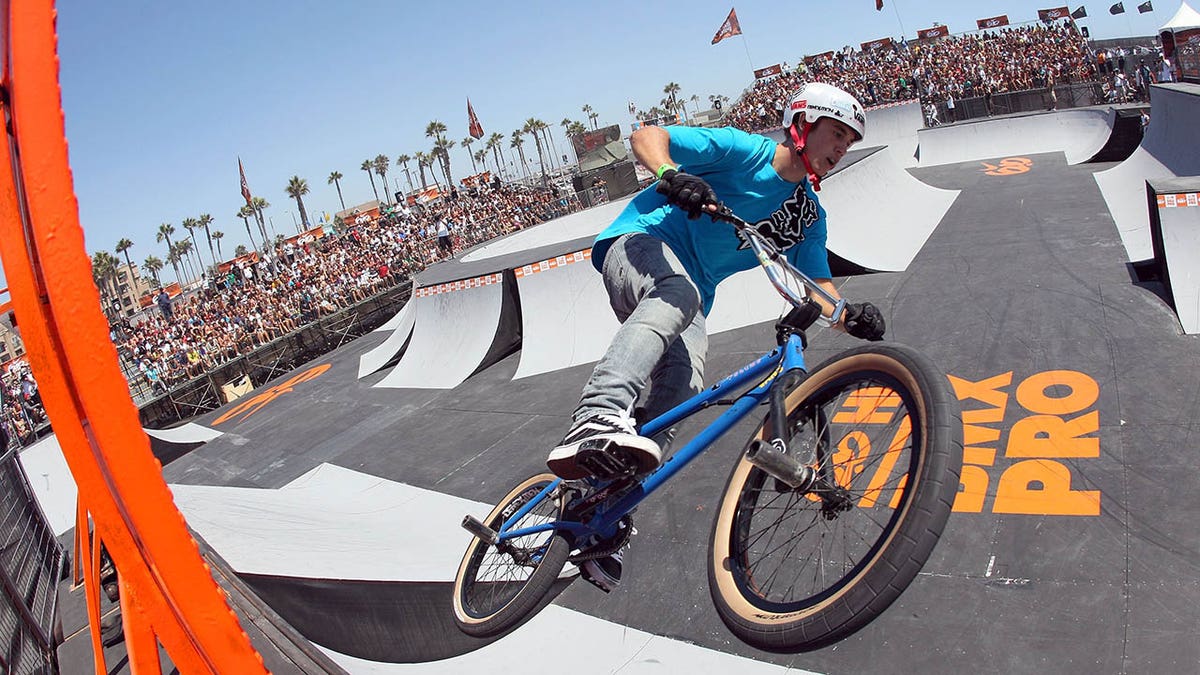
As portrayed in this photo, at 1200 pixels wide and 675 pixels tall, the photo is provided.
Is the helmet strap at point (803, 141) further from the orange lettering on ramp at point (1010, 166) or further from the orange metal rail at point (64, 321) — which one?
the orange lettering on ramp at point (1010, 166)

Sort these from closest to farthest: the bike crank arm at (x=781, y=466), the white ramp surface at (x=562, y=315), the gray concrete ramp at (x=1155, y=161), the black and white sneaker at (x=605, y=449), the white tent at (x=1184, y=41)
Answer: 1. the bike crank arm at (x=781, y=466)
2. the black and white sneaker at (x=605, y=449)
3. the gray concrete ramp at (x=1155, y=161)
4. the white ramp surface at (x=562, y=315)
5. the white tent at (x=1184, y=41)

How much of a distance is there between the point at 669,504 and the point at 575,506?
3.22m

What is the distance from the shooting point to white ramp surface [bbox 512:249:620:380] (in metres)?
12.3

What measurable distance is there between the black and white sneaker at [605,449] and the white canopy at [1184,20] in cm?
2685

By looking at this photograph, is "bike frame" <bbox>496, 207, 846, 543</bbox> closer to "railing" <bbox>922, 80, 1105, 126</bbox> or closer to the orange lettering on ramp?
the orange lettering on ramp

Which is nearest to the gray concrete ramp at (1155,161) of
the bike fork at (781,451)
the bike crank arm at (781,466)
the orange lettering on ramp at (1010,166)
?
the orange lettering on ramp at (1010,166)

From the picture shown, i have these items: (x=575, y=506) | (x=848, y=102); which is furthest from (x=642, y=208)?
(x=575, y=506)

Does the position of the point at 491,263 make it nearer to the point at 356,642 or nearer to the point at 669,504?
the point at 669,504

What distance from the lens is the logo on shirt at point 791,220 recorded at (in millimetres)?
3859

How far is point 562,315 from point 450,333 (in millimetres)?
3221

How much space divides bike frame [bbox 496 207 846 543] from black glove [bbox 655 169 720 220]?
0.32 feet

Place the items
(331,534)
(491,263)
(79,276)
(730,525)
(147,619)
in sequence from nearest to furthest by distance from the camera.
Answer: (79,276)
(147,619)
(730,525)
(331,534)
(491,263)

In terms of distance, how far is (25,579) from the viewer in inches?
190

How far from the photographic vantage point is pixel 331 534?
673cm
